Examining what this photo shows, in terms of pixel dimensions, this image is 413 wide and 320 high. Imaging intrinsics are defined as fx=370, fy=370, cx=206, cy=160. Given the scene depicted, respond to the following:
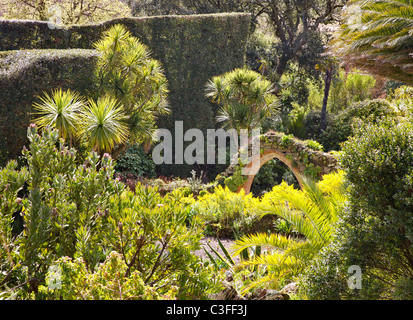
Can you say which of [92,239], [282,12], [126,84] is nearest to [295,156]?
[126,84]

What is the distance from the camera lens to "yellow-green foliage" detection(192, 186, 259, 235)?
26.1 feet

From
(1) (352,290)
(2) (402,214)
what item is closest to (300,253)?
(1) (352,290)

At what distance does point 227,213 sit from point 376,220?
18.1ft

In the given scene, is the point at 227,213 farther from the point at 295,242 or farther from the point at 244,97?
the point at 244,97

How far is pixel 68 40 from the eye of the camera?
13352 mm

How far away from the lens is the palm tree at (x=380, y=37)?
502cm

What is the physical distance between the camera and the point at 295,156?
10828mm

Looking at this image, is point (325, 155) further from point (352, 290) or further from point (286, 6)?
point (286, 6)

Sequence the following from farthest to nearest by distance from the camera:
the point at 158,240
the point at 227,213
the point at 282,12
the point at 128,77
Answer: the point at 282,12, the point at 128,77, the point at 227,213, the point at 158,240

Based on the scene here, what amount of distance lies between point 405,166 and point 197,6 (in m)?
17.9

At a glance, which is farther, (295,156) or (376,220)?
(295,156)

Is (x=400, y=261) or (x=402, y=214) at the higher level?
(x=402, y=214)

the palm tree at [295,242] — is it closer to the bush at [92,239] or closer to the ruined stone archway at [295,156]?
the bush at [92,239]

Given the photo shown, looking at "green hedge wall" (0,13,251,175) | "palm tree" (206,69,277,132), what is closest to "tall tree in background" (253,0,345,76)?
"green hedge wall" (0,13,251,175)
